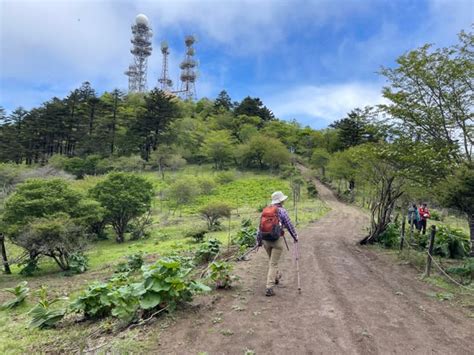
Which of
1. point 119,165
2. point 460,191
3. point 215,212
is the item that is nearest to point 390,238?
point 460,191

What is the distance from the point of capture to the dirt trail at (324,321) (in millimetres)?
4207

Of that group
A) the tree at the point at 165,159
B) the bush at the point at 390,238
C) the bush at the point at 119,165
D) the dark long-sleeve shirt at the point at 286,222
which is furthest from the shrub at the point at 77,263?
the tree at the point at 165,159

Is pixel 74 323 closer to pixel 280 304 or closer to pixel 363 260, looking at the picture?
pixel 280 304

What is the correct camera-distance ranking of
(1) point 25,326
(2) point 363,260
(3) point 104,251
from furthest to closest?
1. (3) point 104,251
2. (2) point 363,260
3. (1) point 25,326

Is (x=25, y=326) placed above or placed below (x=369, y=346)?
below

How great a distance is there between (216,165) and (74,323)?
44402mm

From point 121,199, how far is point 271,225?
1771 centimetres

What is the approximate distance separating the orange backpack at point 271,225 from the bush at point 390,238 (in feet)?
29.0

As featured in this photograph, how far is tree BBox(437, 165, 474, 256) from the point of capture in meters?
8.30

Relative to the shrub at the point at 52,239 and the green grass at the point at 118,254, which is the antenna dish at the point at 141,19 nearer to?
the green grass at the point at 118,254

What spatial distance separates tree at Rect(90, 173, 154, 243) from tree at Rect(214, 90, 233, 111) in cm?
4894

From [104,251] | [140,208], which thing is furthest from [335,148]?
[104,251]

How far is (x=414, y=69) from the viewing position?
11.1m

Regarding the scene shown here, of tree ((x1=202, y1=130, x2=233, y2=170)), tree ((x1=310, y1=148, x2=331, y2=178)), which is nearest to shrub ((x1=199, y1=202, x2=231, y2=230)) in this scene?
tree ((x1=310, y1=148, x2=331, y2=178))
